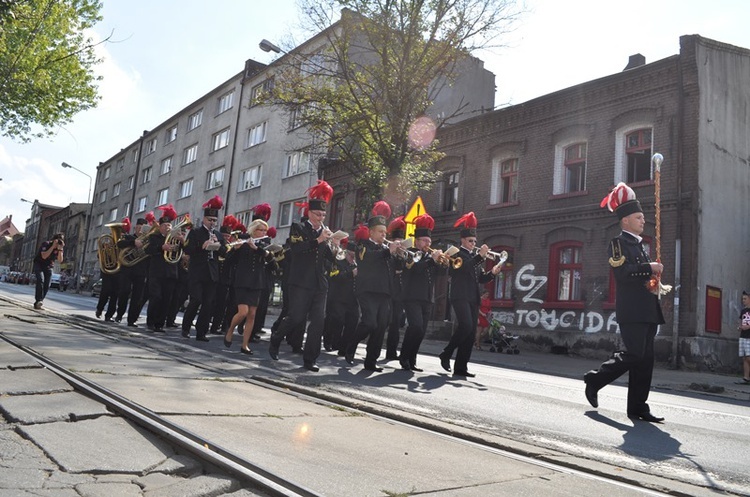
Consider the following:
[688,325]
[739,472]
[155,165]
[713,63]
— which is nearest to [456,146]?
[713,63]

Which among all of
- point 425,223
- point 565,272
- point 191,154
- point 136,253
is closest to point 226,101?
point 191,154

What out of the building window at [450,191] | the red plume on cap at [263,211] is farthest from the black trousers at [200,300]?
the building window at [450,191]

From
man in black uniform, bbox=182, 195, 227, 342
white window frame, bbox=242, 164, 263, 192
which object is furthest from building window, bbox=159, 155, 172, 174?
man in black uniform, bbox=182, 195, 227, 342

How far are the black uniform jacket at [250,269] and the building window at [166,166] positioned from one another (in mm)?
47533

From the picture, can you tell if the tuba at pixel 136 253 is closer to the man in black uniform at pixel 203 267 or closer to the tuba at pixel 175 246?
the tuba at pixel 175 246

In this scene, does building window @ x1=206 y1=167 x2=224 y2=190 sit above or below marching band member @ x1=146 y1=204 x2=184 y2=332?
above

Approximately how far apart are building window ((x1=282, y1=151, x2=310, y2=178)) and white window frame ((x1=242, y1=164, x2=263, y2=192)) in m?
3.36

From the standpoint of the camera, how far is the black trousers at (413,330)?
873cm

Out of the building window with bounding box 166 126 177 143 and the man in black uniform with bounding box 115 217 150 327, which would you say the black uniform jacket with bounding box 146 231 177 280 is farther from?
the building window with bounding box 166 126 177 143

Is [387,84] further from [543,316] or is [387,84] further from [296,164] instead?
[296,164]

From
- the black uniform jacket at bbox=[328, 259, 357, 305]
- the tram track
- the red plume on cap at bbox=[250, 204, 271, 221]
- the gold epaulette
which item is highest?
the red plume on cap at bbox=[250, 204, 271, 221]

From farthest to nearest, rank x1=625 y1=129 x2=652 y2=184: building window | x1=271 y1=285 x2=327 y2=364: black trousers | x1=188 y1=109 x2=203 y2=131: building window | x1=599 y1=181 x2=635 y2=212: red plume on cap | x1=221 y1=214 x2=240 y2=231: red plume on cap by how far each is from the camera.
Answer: x1=188 y1=109 x2=203 y2=131: building window, x1=625 y1=129 x2=652 y2=184: building window, x1=221 y1=214 x2=240 y2=231: red plume on cap, x1=271 y1=285 x2=327 y2=364: black trousers, x1=599 y1=181 x2=635 y2=212: red plume on cap

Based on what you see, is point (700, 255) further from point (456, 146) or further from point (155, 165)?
point (155, 165)

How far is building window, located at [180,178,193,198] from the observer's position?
4984cm
